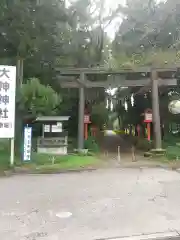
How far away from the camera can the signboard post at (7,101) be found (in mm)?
11219

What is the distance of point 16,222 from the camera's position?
546 cm

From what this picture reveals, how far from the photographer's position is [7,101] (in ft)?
37.2

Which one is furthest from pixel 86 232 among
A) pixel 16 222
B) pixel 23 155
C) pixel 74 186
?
pixel 23 155

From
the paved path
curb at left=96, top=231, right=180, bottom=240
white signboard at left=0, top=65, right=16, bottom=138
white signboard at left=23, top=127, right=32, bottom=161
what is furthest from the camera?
white signboard at left=23, top=127, right=32, bottom=161

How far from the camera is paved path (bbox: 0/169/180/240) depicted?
504 cm

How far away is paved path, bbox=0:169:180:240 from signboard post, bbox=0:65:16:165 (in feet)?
6.53

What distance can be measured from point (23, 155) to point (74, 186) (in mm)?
4322

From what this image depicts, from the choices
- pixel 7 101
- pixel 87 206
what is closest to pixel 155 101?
pixel 7 101

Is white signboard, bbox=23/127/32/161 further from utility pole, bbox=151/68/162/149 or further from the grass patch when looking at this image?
utility pole, bbox=151/68/162/149

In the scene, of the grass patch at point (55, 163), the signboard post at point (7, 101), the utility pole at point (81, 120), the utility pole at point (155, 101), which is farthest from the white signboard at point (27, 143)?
the utility pole at point (155, 101)

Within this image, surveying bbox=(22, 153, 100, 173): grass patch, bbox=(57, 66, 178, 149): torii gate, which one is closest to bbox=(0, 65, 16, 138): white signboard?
bbox=(22, 153, 100, 173): grass patch

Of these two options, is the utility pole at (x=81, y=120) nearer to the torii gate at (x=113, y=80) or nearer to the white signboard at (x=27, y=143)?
the torii gate at (x=113, y=80)

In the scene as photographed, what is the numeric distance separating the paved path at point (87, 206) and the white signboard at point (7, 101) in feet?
6.56

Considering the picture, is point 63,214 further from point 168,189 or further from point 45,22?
point 45,22
